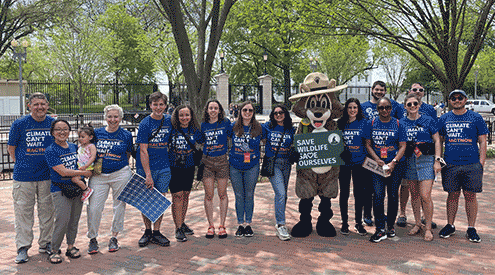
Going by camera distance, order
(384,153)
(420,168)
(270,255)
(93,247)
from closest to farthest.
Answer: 1. (270,255)
2. (93,247)
3. (384,153)
4. (420,168)

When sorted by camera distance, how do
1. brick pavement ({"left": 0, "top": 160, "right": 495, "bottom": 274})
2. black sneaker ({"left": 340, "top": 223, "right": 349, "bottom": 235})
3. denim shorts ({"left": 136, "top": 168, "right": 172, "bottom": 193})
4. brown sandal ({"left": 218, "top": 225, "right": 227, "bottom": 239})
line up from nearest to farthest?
1. brick pavement ({"left": 0, "top": 160, "right": 495, "bottom": 274})
2. denim shorts ({"left": 136, "top": 168, "right": 172, "bottom": 193})
3. brown sandal ({"left": 218, "top": 225, "right": 227, "bottom": 239})
4. black sneaker ({"left": 340, "top": 223, "right": 349, "bottom": 235})

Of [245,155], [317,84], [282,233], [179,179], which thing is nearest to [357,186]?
[282,233]

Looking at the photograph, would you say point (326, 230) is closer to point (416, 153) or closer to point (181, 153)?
point (416, 153)

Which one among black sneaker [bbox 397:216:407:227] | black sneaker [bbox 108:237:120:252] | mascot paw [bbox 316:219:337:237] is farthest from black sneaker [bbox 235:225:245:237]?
black sneaker [bbox 397:216:407:227]

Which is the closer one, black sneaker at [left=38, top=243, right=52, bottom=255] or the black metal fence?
black sneaker at [left=38, top=243, right=52, bottom=255]

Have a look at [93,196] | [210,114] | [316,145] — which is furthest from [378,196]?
[93,196]

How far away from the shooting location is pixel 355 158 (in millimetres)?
5301

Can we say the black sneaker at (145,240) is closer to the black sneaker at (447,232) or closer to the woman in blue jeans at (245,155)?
the woman in blue jeans at (245,155)

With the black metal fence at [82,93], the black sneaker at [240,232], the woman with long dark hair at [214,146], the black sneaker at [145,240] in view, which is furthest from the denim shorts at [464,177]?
the black metal fence at [82,93]

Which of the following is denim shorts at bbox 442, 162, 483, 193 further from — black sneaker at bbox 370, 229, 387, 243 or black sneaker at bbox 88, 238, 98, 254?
black sneaker at bbox 88, 238, 98, 254

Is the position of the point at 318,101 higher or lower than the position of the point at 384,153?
higher

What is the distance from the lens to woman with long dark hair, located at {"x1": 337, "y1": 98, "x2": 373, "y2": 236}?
17.3ft

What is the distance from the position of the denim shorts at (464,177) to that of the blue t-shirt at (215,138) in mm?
2870

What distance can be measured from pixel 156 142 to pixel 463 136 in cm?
382
